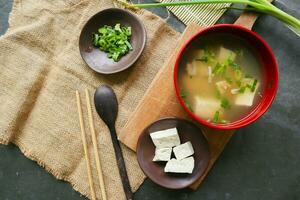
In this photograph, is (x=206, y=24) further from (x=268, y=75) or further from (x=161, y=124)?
(x=161, y=124)

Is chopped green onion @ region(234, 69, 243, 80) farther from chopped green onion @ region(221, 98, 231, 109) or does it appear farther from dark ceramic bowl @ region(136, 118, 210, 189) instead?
dark ceramic bowl @ region(136, 118, 210, 189)

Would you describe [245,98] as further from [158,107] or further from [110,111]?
[110,111]

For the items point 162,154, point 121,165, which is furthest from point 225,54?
point 121,165

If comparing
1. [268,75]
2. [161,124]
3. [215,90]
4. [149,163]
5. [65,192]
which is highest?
[268,75]

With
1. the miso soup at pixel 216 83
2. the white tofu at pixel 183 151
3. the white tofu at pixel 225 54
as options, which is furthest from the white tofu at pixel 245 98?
the white tofu at pixel 183 151

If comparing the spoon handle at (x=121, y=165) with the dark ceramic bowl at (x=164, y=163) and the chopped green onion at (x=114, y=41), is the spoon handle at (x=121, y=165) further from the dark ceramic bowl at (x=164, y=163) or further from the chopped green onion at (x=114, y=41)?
the chopped green onion at (x=114, y=41)

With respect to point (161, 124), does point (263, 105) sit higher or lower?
higher

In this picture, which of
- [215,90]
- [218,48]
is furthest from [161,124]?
[218,48]
